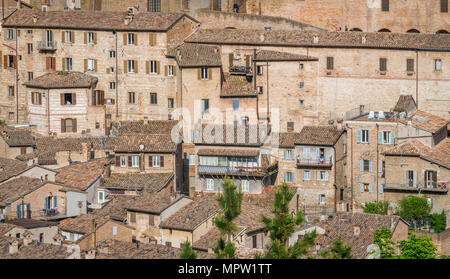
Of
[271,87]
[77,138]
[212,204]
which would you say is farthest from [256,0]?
[212,204]

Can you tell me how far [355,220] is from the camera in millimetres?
46438

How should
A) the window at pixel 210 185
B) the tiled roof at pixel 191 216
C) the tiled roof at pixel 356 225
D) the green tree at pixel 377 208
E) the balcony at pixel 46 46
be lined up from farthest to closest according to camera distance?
the balcony at pixel 46 46 < the window at pixel 210 185 < the green tree at pixel 377 208 < the tiled roof at pixel 191 216 < the tiled roof at pixel 356 225

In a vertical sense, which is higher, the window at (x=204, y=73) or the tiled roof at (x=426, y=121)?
the window at (x=204, y=73)

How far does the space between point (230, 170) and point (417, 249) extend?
15445mm

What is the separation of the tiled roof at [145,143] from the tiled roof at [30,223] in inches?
341

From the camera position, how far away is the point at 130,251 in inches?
1593

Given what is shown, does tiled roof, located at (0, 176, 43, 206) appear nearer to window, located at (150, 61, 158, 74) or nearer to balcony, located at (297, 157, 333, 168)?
window, located at (150, 61, 158, 74)

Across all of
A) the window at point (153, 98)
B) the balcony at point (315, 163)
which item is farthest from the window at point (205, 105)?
the balcony at point (315, 163)

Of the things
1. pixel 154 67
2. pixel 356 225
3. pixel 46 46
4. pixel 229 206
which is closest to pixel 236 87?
pixel 154 67

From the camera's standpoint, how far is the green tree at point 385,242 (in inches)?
1654

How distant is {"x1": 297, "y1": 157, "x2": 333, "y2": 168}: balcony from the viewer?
5625 centimetres

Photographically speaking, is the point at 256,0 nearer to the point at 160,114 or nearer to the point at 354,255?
the point at 160,114

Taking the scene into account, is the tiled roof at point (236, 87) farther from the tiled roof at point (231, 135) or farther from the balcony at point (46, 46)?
the balcony at point (46, 46)

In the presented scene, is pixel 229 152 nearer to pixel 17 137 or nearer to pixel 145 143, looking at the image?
pixel 145 143
